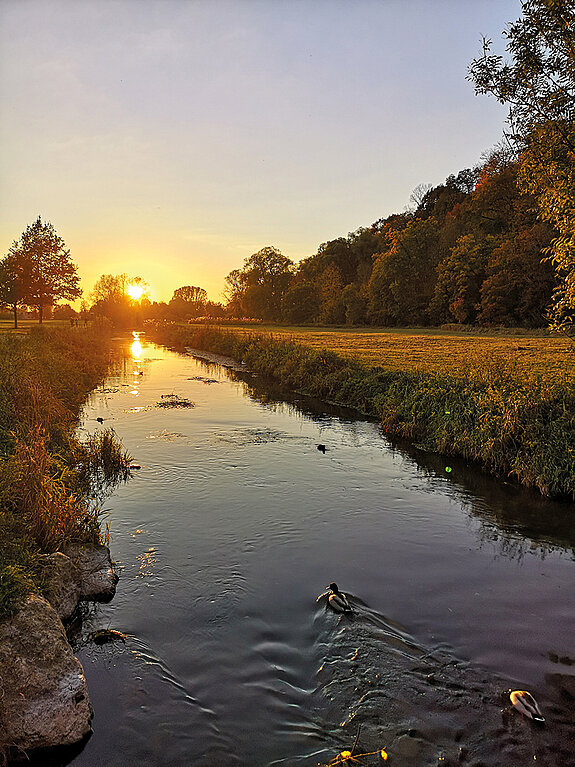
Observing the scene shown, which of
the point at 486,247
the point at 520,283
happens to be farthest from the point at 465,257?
the point at 520,283

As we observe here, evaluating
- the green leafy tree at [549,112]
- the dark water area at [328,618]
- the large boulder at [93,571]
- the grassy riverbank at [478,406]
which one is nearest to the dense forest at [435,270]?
the grassy riverbank at [478,406]

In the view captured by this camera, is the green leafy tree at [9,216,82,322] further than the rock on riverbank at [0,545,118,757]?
Yes

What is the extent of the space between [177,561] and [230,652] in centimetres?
238

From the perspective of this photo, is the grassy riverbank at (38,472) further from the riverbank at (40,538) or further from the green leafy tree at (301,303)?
the green leafy tree at (301,303)

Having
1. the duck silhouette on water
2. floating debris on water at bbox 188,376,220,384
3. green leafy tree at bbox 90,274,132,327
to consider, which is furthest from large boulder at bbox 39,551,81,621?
green leafy tree at bbox 90,274,132,327

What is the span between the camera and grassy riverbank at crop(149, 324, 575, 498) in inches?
467

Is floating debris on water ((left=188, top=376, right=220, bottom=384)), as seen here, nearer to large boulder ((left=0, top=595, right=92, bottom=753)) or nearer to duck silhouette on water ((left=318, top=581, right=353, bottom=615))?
duck silhouette on water ((left=318, top=581, right=353, bottom=615))

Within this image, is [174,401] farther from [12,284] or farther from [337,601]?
[12,284]

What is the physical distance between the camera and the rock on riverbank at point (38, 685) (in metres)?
4.41

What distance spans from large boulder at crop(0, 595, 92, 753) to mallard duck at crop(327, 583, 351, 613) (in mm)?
3113

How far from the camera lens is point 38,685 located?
454 cm

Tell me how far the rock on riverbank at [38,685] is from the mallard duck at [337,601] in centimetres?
310

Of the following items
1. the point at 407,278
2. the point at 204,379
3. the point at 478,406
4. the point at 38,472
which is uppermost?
the point at 407,278

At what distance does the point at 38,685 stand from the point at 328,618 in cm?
344
